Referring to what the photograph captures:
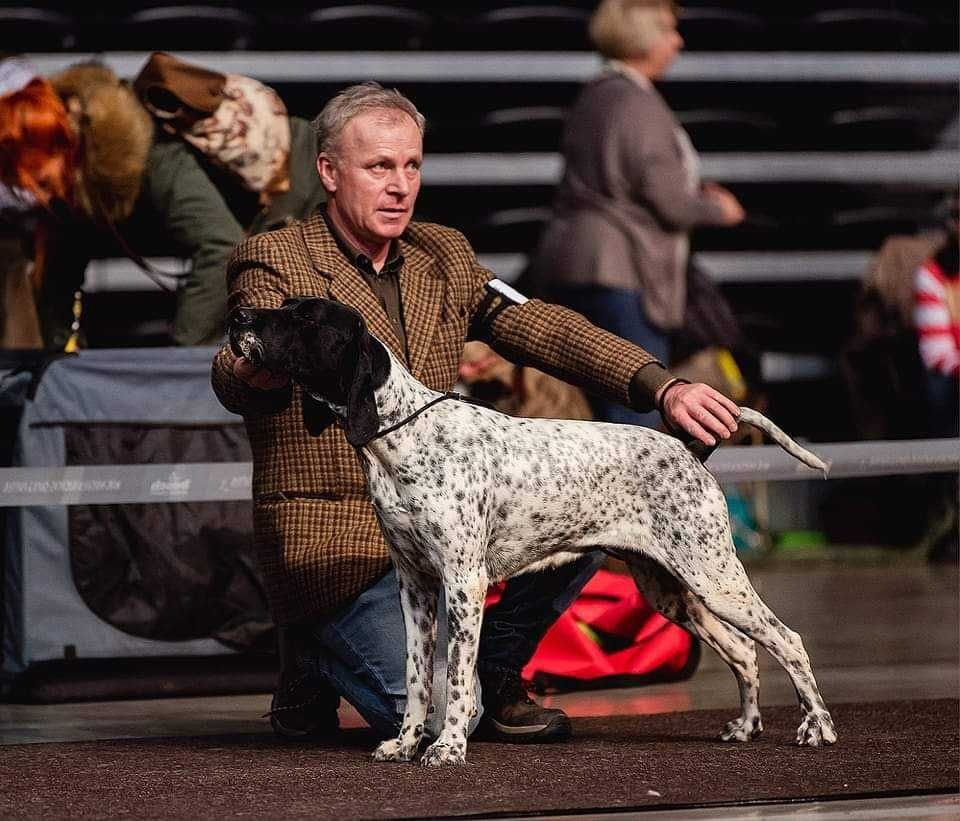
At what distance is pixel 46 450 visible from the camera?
4695mm

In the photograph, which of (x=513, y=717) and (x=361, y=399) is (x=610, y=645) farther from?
(x=361, y=399)

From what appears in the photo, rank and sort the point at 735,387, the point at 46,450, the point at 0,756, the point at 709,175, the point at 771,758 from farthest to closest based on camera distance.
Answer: the point at 709,175, the point at 735,387, the point at 46,450, the point at 0,756, the point at 771,758

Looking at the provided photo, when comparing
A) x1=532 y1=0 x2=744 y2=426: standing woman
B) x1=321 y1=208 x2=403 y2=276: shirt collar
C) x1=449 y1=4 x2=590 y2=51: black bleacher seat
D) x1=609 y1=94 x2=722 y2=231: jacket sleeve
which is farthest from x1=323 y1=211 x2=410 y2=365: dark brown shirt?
x1=449 y1=4 x2=590 y2=51: black bleacher seat

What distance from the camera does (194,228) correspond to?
4.98m

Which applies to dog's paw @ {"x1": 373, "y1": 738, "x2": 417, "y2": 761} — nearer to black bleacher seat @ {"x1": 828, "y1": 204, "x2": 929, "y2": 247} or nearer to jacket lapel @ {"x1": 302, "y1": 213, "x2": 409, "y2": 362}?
jacket lapel @ {"x1": 302, "y1": 213, "x2": 409, "y2": 362}

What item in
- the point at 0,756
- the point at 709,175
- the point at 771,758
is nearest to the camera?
the point at 771,758

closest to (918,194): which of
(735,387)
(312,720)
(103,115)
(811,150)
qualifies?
(811,150)

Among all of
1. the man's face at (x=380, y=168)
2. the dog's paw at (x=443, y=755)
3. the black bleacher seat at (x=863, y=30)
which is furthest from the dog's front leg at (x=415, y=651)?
the black bleacher seat at (x=863, y=30)

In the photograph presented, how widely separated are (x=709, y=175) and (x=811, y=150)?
2.08 ft

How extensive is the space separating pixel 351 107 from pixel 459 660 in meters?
1.13

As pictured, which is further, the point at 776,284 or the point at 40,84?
the point at 776,284

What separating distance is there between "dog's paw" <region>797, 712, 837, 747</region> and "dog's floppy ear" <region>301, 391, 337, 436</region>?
1.12m

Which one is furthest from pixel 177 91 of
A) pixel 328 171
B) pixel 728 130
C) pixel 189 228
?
pixel 728 130

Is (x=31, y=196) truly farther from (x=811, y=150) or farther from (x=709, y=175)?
(x=811, y=150)
